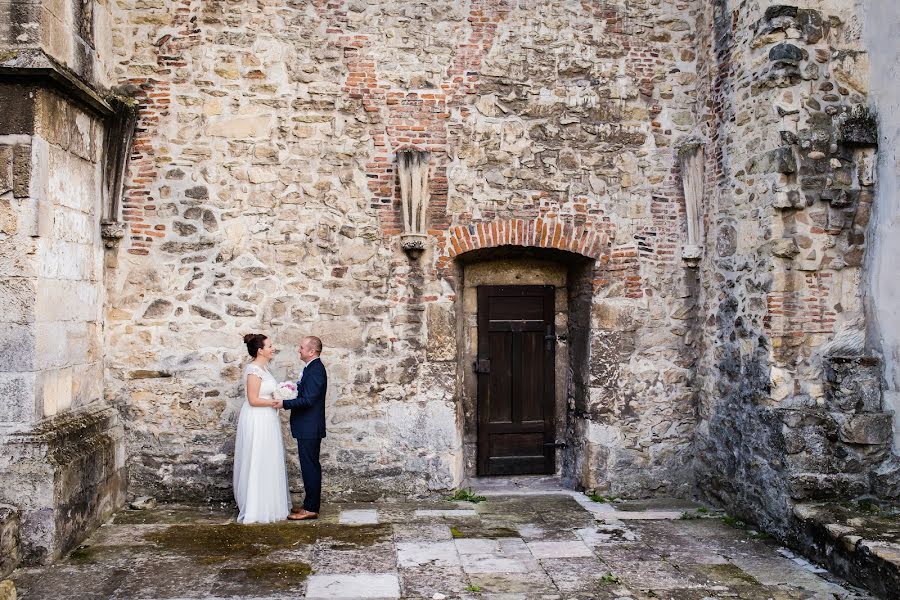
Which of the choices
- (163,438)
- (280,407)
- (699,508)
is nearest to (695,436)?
(699,508)

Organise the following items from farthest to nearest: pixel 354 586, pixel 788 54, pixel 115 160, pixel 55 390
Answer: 1. pixel 115 160
2. pixel 788 54
3. pixel 55 390
4. pixel 354 586

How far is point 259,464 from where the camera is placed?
5871 mm

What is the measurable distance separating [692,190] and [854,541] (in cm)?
316

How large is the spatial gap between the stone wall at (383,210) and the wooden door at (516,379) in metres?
0.48

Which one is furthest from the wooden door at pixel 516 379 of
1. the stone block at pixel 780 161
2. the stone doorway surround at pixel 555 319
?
the stone block at pixel 780 161

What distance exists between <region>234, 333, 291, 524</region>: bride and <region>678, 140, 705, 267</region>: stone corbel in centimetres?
378

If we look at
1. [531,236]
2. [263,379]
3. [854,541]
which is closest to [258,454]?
[263,379]

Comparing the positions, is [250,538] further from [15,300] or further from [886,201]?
[886,201]

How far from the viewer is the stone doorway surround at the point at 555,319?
272 inches

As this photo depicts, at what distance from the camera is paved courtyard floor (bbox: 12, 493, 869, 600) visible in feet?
15.2

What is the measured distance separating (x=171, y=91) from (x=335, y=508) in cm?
375

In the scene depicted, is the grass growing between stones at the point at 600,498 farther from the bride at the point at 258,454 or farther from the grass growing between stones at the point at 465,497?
the bride at the point at 258,454

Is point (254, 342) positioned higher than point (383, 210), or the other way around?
point (383, 210)

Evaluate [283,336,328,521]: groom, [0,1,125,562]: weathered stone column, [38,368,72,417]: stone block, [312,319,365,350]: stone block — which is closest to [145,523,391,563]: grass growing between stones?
[283,336,328,521]: groom
